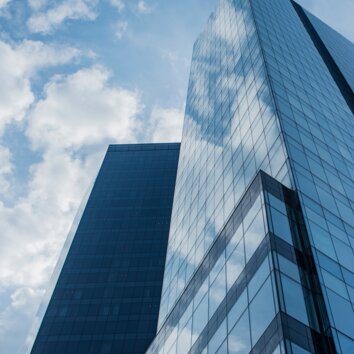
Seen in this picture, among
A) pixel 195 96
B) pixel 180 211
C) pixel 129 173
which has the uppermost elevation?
pixel 129 173

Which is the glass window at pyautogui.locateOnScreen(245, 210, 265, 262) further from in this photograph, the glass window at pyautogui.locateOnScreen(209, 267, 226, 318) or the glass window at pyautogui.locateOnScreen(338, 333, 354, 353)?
the glass window at pyautogui.locateOnScreen(338, 333, 354, 353)

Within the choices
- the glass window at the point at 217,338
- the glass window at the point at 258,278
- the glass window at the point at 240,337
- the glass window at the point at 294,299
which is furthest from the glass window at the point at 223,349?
the glass window at the point at 294,299

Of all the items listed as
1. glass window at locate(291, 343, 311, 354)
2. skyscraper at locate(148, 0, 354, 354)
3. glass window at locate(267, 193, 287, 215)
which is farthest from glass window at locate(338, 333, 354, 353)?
glass window at locate(267, 193, 287, 215)

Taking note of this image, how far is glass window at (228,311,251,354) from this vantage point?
92.7ft

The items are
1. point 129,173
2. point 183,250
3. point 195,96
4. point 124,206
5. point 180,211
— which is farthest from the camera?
point 129,173

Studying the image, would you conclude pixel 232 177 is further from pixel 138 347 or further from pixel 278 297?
pixel 138 347

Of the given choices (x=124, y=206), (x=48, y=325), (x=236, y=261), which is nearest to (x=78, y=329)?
(x=48, y=325)

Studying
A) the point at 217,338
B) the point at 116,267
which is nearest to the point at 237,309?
the point at 217,338

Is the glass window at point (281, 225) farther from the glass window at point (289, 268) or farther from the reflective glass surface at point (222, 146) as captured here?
the glass window at point (289, 268)

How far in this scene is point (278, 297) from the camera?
88.4ft

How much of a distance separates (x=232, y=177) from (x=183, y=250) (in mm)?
10929

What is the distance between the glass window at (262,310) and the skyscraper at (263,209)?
0.25ft

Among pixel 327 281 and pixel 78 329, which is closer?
pixel 327 281

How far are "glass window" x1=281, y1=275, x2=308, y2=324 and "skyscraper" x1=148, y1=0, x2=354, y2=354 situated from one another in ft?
0.25
